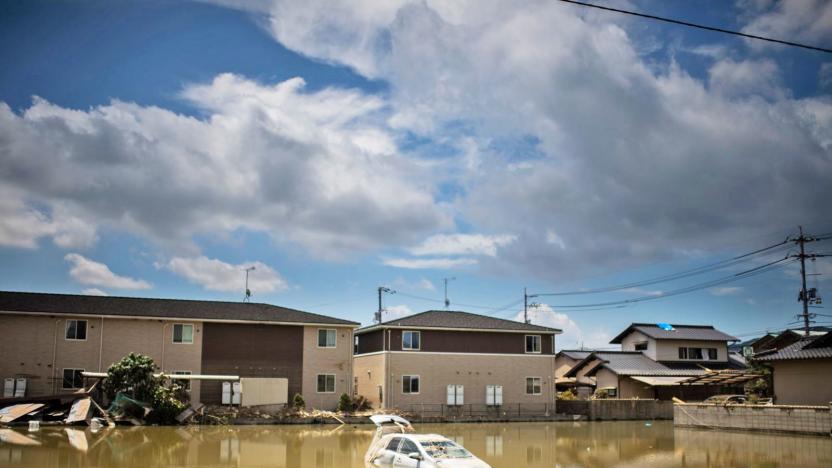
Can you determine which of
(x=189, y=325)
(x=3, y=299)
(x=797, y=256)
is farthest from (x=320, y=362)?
(x=797, y=256)

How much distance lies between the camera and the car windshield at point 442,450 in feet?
61.9

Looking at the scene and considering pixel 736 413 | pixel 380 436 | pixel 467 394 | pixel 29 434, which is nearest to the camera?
pixel 380 436

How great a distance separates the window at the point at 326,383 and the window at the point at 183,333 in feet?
26.7

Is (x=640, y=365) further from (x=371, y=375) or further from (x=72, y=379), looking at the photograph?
(x=72, y=379)

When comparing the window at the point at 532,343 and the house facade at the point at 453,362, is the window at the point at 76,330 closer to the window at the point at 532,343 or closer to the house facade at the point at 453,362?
the house facade at the point at 453,362

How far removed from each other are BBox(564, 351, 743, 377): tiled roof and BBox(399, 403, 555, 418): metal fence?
332 inches

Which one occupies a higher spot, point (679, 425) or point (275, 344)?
point (275, 344)

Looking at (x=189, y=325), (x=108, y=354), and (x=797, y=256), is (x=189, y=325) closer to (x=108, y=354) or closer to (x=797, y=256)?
(x=108, y=354)

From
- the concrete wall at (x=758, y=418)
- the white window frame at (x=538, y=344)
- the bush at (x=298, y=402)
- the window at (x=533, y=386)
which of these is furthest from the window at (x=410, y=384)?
the concrete wall at (x=758, y=418)

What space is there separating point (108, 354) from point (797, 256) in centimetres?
4949

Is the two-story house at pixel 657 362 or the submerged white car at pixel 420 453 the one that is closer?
the submerged white car at pixel 420 453

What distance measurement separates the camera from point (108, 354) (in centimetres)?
4412

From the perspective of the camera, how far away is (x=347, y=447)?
2916cm

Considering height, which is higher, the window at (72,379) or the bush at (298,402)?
the window at (72,379)
